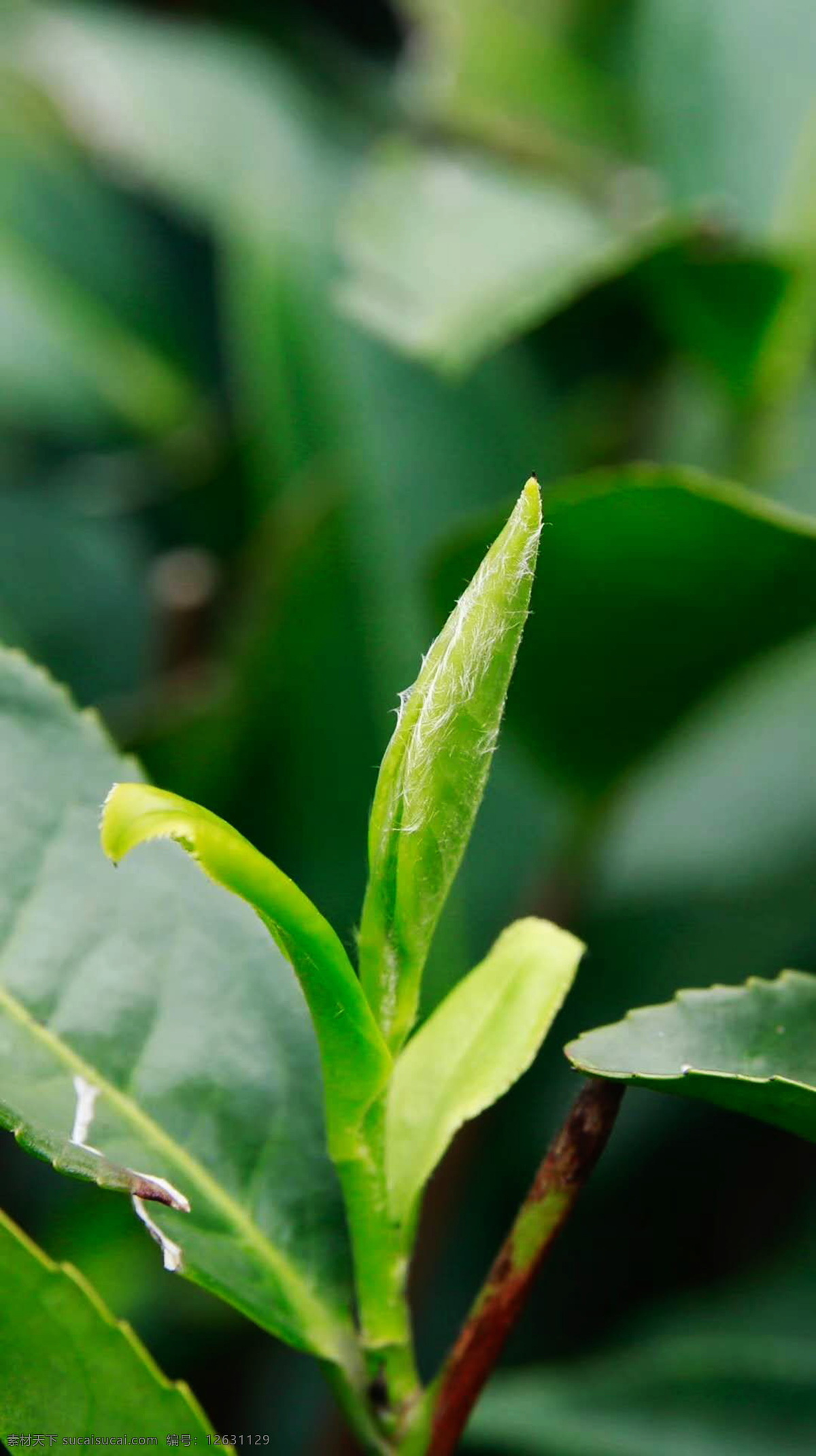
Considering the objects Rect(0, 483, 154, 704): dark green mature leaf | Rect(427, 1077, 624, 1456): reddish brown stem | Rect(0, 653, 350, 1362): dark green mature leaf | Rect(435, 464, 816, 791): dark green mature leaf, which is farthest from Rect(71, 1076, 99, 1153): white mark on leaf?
Rect(0, 483, 154, 704): dark green mature leaf

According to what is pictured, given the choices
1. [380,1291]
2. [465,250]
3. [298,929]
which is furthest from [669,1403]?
[465,250]

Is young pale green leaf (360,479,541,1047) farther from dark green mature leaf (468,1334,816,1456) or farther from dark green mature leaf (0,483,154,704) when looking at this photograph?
dark green mature leaf (0,483,154,704)

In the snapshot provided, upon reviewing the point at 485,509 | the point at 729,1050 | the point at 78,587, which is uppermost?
the point at 729,1050

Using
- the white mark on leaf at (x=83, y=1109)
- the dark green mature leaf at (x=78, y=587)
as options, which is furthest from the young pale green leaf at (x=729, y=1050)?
the dark green mature leaf at (x=78, y=587)

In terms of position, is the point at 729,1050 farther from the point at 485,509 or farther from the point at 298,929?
the point at 485,509

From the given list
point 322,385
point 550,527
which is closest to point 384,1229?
point 550,527

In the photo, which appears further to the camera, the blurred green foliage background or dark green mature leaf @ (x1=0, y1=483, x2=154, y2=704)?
dark green mature leaf @ (x1=0, y1=483, x2=154, y2=704)
